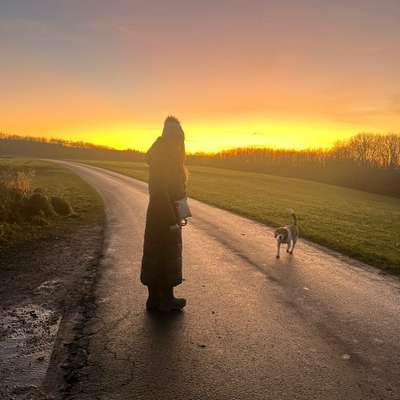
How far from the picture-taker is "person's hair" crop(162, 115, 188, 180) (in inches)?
217

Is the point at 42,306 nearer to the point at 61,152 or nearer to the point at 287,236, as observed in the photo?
the point at 287,236

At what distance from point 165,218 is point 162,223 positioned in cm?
10

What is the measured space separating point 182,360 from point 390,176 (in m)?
72.5

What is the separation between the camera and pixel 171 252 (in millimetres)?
5688

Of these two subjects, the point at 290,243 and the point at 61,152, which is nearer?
the point at 290,243

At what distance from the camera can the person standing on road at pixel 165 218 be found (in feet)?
18.1

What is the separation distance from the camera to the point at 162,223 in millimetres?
5641

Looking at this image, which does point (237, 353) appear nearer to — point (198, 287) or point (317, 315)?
point (317, 315)

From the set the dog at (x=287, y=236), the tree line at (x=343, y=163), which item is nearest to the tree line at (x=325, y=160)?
the tree line at (x=343, y=163)

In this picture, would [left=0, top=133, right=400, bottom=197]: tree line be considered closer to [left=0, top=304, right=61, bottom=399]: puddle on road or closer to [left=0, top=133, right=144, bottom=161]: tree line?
[left=0, top=133, right=144, bottom=161]: tree line

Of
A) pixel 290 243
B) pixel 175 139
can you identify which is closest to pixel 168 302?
pixel 175 139

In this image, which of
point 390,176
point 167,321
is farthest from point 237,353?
point 390,176

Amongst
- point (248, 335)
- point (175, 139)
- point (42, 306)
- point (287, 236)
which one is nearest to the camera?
point (248, 335)

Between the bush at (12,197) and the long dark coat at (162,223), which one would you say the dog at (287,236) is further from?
the bush at (12,197)
